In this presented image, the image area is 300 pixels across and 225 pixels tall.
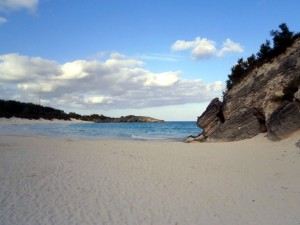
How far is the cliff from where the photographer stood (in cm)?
1730

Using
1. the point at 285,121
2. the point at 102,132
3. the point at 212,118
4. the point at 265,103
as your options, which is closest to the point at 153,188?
the point at 285,121

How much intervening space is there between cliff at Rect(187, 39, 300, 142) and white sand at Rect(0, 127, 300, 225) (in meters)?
1.34

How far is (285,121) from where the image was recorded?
17.1m

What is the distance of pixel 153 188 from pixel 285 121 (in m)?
10.2

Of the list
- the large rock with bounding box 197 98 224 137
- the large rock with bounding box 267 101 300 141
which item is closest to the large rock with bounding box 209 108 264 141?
the large rock with bounding box 197 98 224 137

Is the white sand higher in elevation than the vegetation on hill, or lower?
lower

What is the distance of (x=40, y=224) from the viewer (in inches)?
279

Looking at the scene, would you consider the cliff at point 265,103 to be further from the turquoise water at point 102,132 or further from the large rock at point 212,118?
the turquoise water at point 102,132

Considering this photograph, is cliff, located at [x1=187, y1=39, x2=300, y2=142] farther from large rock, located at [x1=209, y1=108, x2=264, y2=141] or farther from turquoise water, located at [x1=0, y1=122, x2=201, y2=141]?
turquoise water, located at [x1=0, y1=122, x2=201, y2=141]

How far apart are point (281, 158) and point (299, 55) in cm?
875

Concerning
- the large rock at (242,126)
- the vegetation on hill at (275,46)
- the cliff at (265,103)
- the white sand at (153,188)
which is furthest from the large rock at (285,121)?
the vegetation on hill at (275,46)

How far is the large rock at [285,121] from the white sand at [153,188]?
2.01 ft

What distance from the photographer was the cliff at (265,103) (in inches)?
681

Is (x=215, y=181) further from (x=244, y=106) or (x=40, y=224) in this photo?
(x=244, y=106)
